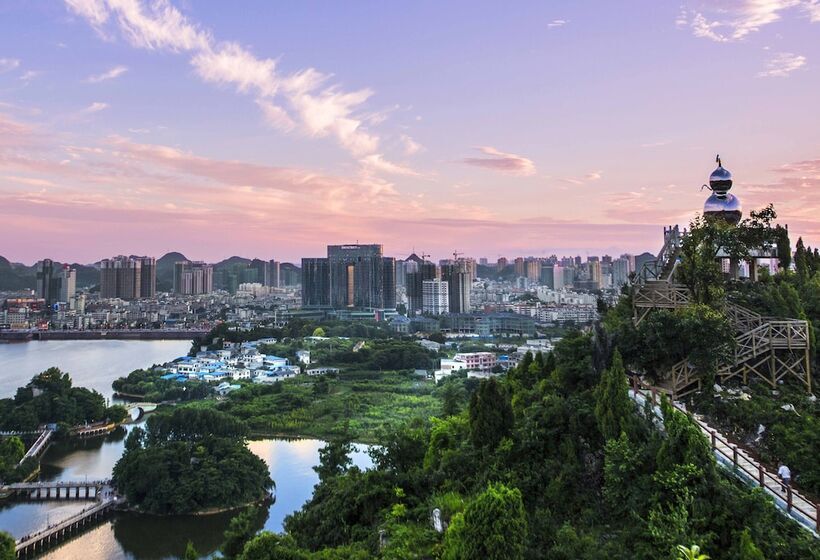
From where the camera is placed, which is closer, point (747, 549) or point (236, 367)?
point (747, 549)

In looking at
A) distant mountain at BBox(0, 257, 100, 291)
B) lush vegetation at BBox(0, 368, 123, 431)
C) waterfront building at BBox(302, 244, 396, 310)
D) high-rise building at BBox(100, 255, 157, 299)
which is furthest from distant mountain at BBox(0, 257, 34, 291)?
lush vegetation at BBox(0, 368, 123, 431)

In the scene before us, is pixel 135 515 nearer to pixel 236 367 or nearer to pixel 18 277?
pixel 236 367

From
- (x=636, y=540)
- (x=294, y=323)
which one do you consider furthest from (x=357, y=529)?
(x=294, y=323)

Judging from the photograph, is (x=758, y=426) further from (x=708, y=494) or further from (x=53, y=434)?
(x=53, y=434)

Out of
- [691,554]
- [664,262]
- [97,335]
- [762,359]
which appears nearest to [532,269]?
[97,335]

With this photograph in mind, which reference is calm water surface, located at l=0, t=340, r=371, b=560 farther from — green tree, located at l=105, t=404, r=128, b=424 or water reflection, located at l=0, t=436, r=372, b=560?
green tree, located at l=105, t=404, r=128, b=424
